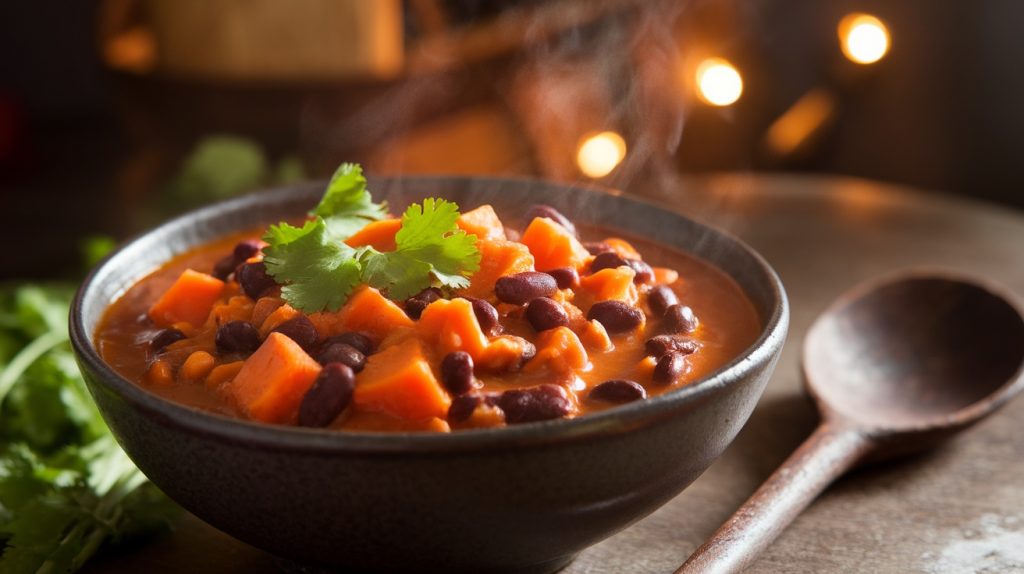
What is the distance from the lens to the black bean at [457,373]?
7.07 ft

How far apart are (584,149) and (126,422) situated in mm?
3981

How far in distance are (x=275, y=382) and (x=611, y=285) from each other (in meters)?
0.79

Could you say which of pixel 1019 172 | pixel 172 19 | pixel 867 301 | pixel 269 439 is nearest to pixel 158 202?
pixel 172 19

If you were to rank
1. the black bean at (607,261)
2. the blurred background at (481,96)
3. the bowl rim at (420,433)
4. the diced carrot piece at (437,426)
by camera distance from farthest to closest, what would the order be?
the blurred background at (481,96) < the black bean at (607,261) < the diced carrot piece at (437,426) < the bowl rim at (420,433)

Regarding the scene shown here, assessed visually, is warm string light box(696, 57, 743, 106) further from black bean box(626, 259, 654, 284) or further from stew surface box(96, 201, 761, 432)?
black bean box(626, 259, 654, 284)

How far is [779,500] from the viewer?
8.68 feet

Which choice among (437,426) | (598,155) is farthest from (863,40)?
(437,426)

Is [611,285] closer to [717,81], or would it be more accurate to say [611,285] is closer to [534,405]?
[534,405]

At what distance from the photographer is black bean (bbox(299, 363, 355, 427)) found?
208cm

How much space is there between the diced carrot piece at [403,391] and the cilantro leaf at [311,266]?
29cm

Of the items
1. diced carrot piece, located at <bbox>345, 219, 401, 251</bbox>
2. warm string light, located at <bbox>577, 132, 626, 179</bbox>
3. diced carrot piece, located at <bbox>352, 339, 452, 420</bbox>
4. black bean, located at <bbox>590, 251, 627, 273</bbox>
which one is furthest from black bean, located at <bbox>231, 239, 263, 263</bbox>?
warm string light, located at <bbox>577, 132, 626, 179</bbox>

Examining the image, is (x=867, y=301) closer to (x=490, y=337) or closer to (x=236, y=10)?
(x=490, y=337)

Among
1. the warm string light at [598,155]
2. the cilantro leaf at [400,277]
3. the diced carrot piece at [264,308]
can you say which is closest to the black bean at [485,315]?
the cilantro leaf at [400,277]

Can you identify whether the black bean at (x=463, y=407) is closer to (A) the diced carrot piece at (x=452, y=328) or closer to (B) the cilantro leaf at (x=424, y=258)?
(A) the diced carrot piece at (x=452, y=328)
